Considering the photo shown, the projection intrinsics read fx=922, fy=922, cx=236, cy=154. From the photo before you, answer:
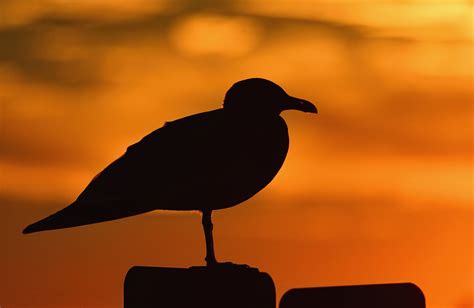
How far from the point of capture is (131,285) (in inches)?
267

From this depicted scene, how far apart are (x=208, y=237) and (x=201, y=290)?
2811 mm

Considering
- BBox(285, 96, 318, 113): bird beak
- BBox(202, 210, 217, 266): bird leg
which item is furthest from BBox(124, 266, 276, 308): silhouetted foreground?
BBox(285, 96, 318, 113): bird beak

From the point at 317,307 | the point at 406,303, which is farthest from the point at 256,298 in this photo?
the point at 406,303

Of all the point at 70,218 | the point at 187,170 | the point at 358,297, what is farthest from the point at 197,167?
the point at 358,297

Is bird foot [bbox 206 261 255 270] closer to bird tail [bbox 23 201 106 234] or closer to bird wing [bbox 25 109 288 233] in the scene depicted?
bird wing [bbox 25 109 288 233]

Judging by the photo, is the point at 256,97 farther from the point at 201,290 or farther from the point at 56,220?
the point at 201,290

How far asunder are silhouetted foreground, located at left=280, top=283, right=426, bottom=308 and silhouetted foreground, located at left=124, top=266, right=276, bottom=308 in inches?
10.4

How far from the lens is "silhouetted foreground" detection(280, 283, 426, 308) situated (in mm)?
6043

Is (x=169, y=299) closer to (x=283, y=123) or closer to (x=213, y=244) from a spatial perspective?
(x=213, y=244)

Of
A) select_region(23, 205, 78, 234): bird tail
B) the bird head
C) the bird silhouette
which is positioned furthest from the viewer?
the bird head

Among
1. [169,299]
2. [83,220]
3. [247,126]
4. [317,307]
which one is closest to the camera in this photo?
[317,307]

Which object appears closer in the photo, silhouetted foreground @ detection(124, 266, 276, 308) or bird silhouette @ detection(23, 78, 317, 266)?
silhouetted foreground @ detection(124, 266, 276, 308)

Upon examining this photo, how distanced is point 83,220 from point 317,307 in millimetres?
3426

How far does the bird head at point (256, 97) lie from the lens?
9578 mm
